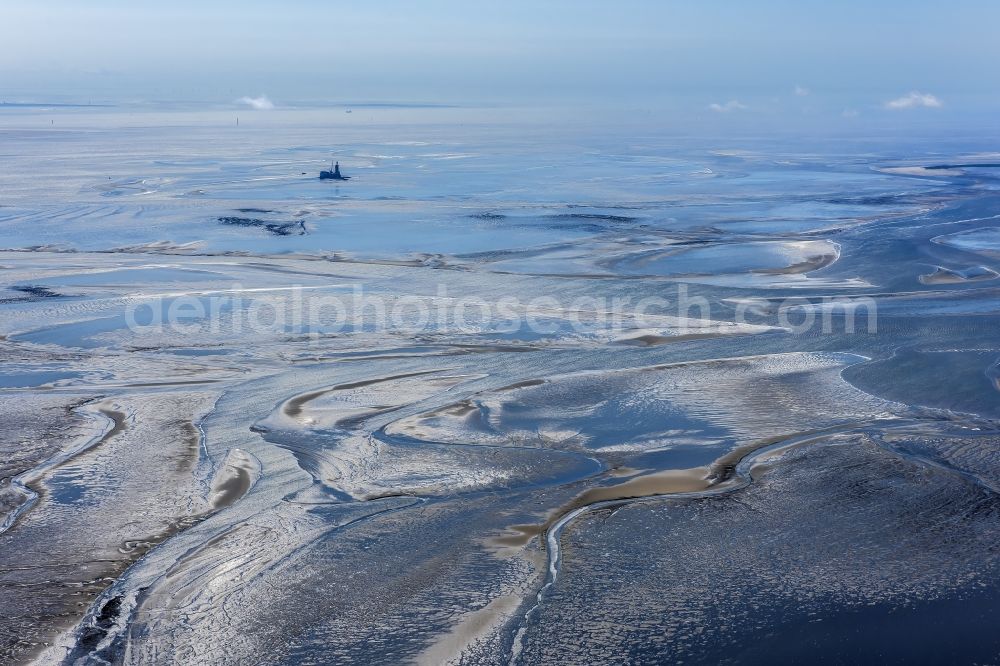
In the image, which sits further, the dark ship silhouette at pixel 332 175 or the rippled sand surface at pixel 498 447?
the dark ship silhouette at pixel 332 175

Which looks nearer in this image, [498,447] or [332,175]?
[498,447]

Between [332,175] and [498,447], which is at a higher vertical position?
[332,175]

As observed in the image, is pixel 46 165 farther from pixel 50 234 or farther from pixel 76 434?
pixel 76 434

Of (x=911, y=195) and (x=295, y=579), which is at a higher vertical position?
(x=911, y=195)

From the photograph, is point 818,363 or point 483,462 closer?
point 483,462

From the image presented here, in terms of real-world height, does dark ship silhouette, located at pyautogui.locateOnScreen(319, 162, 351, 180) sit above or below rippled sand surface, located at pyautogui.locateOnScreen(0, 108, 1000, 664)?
above

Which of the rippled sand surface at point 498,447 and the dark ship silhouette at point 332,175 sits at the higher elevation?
the dark ship silhouette at point 332,175

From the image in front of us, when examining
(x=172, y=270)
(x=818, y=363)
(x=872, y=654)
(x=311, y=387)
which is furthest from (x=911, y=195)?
(x=872, y=654)

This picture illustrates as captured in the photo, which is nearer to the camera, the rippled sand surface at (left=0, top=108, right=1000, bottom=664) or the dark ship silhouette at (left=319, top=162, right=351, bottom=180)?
the rippled sand surface at (left=0, top=108, right=1000, bottom=664)
